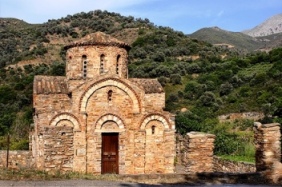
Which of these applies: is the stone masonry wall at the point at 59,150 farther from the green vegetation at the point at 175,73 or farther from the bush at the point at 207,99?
the bush at the point at 207,99

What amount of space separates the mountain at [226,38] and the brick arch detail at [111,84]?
8665 centimetres

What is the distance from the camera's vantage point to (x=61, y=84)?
2152 centimetres

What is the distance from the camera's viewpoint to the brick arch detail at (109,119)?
66.4 feet

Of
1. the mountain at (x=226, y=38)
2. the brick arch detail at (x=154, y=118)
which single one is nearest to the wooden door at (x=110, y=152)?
the brick arch detail at (x=154, y=118)

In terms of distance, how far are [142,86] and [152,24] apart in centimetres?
5701

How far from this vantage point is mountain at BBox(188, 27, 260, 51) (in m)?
107

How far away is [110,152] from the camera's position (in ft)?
67.3

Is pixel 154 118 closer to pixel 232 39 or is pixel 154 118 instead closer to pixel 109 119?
pixel 109 119

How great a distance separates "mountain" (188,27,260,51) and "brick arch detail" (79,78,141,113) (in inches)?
3411

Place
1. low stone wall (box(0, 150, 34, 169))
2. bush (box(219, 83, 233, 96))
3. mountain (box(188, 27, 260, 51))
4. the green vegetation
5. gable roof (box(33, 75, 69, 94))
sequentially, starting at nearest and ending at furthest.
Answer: gable roof (box(33, 75, 69, 94)) < low stone wall (box(0, 150, 34, 169)) < the green vegetation < bush (box(219, 83, 233, 96)) < mountain (box(188, 27, 260, 51))

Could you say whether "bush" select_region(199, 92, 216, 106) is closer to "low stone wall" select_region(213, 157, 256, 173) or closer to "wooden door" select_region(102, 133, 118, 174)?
"low stone wall" select_region(213, 157, 256, 173)

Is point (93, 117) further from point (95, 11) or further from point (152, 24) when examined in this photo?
point (95, 11)

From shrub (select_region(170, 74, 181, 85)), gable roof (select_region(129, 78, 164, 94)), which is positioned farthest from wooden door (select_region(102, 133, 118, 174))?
shrub (select_region(170, 74, 181, 85))

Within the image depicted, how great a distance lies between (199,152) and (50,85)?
991 cm
